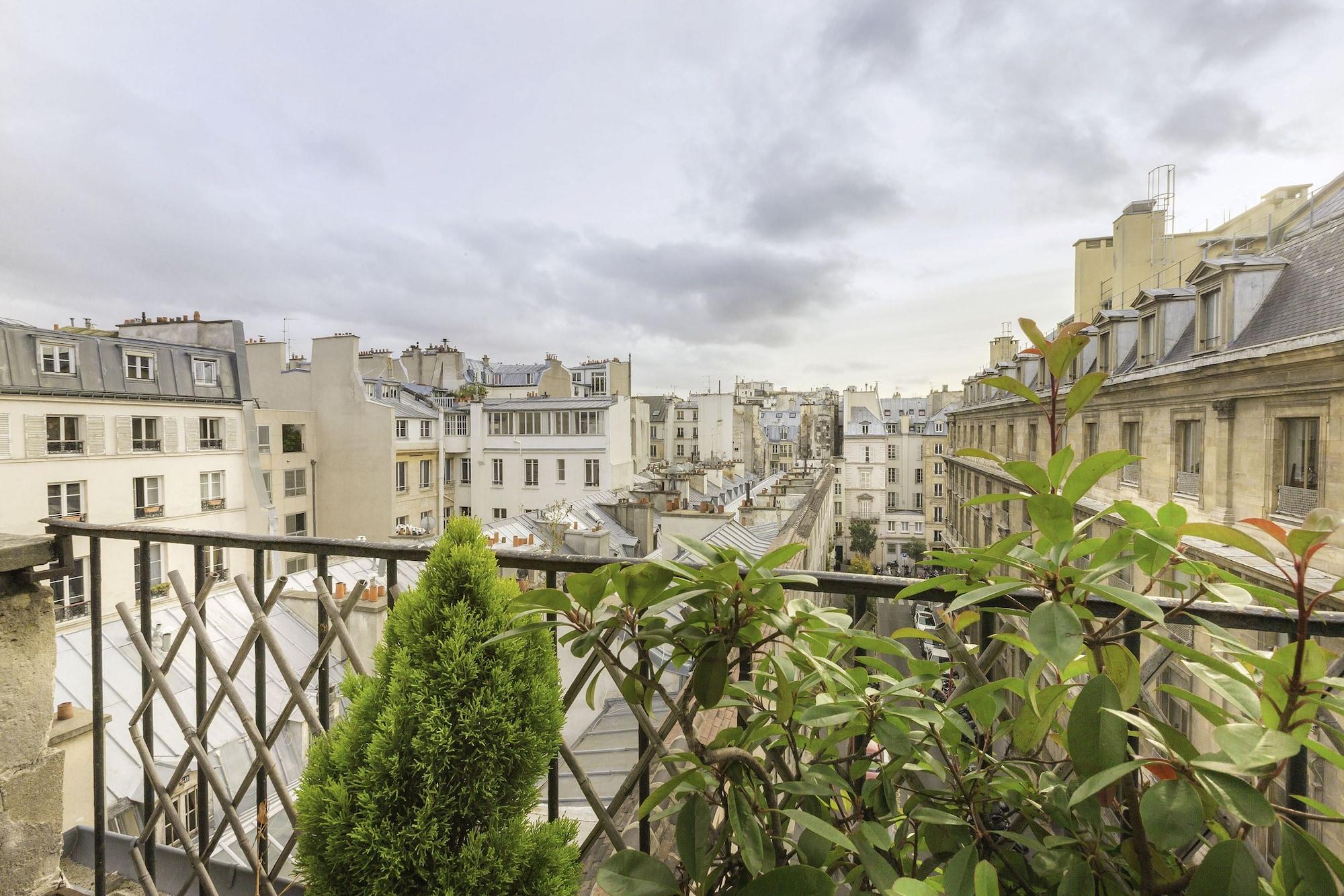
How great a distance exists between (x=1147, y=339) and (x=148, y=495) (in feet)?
81.3

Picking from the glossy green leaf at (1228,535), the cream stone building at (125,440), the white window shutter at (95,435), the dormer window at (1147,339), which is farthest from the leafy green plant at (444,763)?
the white window shutter at (95,435)

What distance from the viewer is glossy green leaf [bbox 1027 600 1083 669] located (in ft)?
2.37

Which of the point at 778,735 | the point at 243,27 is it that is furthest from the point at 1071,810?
the point at 243,27

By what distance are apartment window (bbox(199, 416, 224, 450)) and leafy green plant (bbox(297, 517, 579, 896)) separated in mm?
20747

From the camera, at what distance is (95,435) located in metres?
15.1

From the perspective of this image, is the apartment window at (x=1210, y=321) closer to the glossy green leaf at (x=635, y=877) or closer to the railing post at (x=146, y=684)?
the glossy green leaf at (x=635, y=877)

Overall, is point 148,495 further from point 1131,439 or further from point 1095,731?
point 1131,439

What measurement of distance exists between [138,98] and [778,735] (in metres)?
7.41

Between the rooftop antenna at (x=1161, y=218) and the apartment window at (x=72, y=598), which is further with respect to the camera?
the rooftop antenna at (x=1161, y=218)

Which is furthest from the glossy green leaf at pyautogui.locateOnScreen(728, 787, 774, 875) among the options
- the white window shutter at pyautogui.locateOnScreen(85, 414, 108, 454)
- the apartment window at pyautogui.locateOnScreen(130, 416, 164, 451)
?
the apartment window at pyautogui.locateOnScreen(130, 416, 164, 451)

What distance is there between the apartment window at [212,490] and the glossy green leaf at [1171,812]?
70.9ft

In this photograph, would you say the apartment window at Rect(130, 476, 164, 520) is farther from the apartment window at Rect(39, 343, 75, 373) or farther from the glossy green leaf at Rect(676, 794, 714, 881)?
the glossy green leaf at Rect(676, 794, 714, 881)

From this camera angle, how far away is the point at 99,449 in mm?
15219

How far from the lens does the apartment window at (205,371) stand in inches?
703
